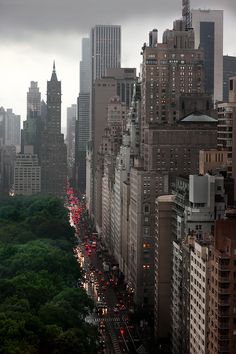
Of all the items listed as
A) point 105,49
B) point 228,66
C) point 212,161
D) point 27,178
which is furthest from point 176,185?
point 105,49

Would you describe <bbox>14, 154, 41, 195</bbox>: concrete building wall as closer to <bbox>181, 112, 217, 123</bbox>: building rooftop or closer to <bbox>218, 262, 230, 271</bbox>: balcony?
<bbox>181, 112, 217, 123</bbox>: building rooftop

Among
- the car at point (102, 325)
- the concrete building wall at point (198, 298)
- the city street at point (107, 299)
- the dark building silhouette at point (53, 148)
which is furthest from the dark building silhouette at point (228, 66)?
the concrete building wall at point (198, 298)

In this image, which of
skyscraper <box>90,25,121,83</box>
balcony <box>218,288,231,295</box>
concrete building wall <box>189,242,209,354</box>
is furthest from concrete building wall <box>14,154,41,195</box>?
balcony <box>218,288,231,295</box>

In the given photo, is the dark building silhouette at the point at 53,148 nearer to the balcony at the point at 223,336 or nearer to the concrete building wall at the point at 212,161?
→ the concrete building wall at the point at 212,161

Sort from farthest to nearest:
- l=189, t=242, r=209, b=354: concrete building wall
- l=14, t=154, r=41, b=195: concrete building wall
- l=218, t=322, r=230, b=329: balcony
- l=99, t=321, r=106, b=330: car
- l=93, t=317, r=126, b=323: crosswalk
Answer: l=14, t=154, r=41, b=195: concrete building wall < l=93, t=317, r=126, b=323: crosswalk < l=99, t=321, r=106, b=330: car < l=189, t=242, r=209, b=354: concrete building wall < l=218, t=322, r=230, b=329: balcony

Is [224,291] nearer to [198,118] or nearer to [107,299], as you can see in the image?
[107,299]

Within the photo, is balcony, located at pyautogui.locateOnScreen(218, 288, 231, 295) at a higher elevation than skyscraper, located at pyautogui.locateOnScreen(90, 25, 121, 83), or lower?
lower
